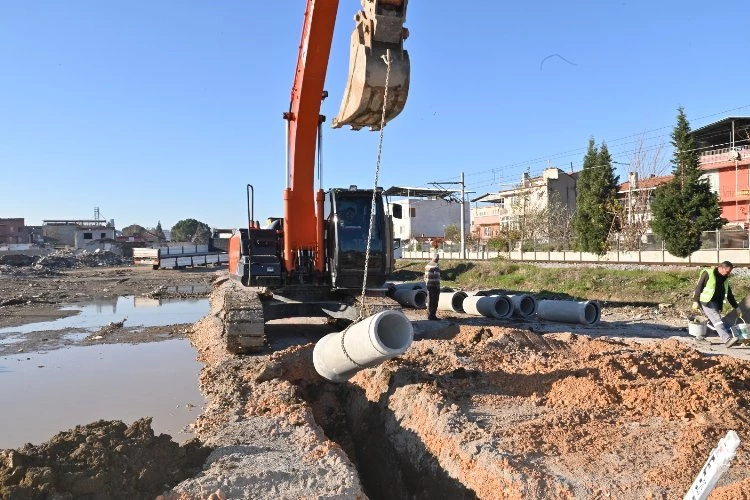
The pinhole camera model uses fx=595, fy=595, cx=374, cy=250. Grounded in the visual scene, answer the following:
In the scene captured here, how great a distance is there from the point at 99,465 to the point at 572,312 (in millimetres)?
11205

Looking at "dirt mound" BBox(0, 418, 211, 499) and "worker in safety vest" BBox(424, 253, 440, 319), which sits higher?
"worker in safety vest" BBox(424, 253, 440, 319)

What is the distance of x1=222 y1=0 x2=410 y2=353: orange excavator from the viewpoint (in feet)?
30.9

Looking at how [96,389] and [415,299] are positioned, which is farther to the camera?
[415,299]

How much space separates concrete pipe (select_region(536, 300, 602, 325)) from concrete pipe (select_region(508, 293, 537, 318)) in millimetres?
323

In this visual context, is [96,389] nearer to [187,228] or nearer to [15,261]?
[15,261]

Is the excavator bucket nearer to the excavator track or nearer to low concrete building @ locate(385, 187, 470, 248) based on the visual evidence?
the excavator track

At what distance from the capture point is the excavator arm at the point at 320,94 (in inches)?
274

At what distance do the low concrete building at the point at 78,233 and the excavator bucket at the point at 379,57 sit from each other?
6947cm

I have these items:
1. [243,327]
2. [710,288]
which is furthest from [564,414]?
[710,288]

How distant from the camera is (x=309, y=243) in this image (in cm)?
1075

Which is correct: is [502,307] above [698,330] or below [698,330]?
above

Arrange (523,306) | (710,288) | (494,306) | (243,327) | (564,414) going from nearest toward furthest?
1. (564,414)
2. (243,327)
3. (710,288)
4. (494,306)
5. (523,306)

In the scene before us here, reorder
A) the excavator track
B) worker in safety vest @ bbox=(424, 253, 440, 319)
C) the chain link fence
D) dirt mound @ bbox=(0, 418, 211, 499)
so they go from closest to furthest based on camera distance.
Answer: dirt mound @ bbox=(0, 418, 211, 499) < the excavator track < worker in safety vest @ bbox=(424, 253, 440, 319) < the chain link fence

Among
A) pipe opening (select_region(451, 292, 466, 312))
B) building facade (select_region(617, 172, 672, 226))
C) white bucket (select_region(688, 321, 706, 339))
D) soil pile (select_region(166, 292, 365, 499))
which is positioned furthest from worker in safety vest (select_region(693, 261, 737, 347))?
building facade (select_region(617, 172, 672, 226))
